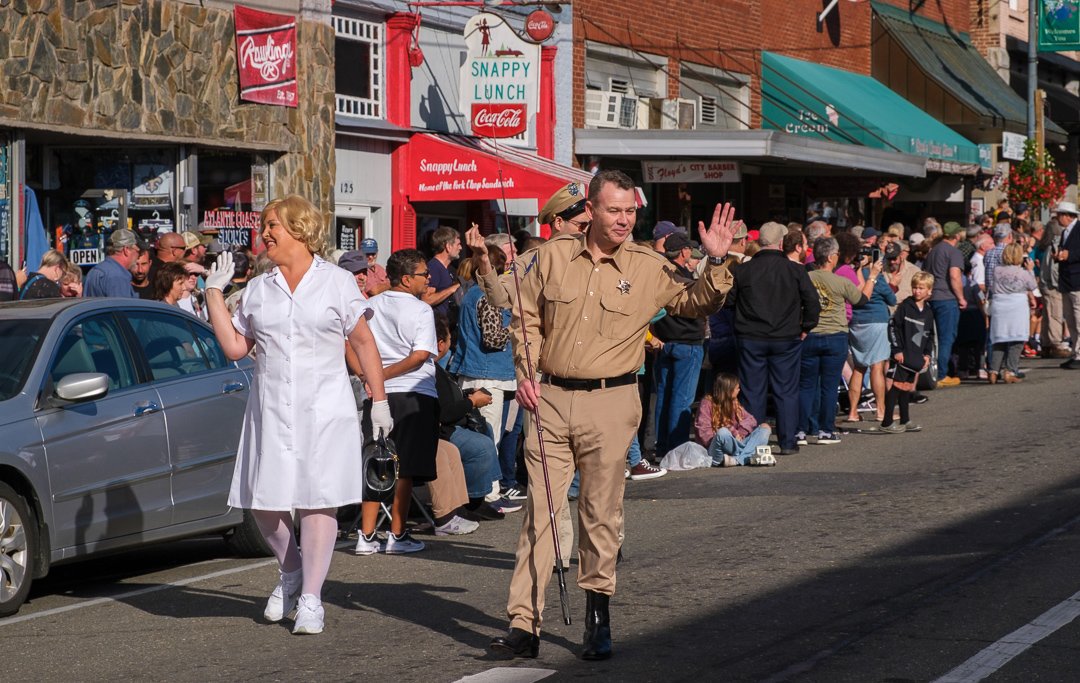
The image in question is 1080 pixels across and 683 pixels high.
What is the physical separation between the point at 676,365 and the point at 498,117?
661 cm

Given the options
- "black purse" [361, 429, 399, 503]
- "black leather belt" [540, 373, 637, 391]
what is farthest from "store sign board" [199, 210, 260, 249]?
"black leather belt" [540, 373, 637, 391]

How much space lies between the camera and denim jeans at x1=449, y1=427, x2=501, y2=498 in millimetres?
10734

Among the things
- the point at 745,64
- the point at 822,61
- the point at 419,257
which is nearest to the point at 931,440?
the point at 419,257

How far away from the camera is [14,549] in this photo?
7.95 meters

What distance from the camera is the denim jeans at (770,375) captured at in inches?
541

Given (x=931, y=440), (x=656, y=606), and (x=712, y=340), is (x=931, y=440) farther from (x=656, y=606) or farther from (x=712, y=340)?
(x=656, y=606)

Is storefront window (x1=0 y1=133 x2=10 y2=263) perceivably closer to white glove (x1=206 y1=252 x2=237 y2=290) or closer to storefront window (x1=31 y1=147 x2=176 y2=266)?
storefront window (x1=31 y1=147 x2=176 y2=266)

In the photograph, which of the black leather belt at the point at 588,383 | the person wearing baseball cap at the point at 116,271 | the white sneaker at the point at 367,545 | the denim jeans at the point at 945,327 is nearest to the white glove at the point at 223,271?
the person wearing baseball cap at the point at 116,271

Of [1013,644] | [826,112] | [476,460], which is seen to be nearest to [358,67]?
[476,460]

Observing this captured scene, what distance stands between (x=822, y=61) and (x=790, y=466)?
56.4ft

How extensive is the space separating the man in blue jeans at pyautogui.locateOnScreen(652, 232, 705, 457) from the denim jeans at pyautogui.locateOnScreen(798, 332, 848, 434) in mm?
1421

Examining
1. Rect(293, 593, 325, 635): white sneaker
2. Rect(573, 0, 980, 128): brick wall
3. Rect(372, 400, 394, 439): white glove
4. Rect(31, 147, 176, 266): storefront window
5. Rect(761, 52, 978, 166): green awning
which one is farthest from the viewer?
Rect(761, 52, 978, 166): green awning

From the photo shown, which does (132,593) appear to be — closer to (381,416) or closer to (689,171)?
(381,416)

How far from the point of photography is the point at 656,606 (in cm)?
782
